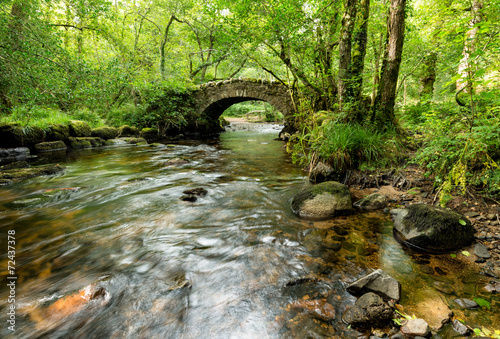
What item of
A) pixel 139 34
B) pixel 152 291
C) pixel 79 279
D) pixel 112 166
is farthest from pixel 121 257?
pixel 139 34

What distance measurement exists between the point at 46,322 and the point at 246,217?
2.28 m

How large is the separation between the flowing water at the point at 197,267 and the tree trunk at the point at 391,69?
253 cm

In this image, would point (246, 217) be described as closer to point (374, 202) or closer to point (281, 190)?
point (281, 190)

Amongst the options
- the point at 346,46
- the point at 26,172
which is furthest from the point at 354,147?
the point at 26,172

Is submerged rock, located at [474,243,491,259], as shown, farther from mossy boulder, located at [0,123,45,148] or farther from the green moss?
mossy boulder, located at [0,123,45,148]

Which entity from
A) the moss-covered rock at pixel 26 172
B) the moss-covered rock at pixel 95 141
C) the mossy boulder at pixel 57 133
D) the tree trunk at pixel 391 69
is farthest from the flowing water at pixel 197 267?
the moss-covered rock at pixel 95 141

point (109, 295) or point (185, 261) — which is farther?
point (185, 261)

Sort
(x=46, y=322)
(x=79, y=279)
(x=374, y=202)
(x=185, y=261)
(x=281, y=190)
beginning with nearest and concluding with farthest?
(x=46, y=322), (x=79, y=279), (x=185, y=261), (x=374, y=202), (x=281, y=190)

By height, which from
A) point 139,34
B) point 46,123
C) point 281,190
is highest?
point 139,34

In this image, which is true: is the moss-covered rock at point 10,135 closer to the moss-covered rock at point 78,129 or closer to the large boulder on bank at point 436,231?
the moss-covered rock at point 78,129

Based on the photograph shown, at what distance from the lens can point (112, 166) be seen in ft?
22.4

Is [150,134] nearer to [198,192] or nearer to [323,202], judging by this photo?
[198,192]

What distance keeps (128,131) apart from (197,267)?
12.7m

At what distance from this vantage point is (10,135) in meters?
7.84
